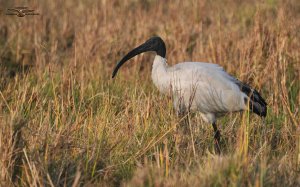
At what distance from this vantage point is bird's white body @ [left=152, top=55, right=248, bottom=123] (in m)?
5.26

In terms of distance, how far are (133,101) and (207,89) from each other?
2.42 feet

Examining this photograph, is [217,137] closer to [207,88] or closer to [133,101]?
[133,101]

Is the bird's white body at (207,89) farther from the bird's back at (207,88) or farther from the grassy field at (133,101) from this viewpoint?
the grassy field at (133,101)

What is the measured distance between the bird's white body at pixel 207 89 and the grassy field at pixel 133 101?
0.11 metres

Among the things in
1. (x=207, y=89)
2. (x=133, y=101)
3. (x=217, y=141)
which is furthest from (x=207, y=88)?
(x=217, y=141)

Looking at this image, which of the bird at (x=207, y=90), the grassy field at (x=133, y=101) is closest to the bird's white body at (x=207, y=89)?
the bird at (x=207, y=90)

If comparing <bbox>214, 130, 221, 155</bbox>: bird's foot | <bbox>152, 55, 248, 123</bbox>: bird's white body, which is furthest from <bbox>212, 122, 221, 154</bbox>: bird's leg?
<bbox>152, 55, 248, 123</bbox>: bird's white body

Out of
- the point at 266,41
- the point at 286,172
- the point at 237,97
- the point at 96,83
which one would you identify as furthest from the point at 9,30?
the point at 286,172

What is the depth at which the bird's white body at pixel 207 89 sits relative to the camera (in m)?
5.26

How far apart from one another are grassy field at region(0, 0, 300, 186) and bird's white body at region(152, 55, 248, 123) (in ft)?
0.35

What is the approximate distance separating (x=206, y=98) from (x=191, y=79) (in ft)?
0.82

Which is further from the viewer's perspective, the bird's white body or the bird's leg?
the bird's white body

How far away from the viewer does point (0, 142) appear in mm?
3373

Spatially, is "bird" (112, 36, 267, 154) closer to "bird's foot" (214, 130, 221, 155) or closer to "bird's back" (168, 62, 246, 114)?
"bird's back" (168, 62, 246, 114)
